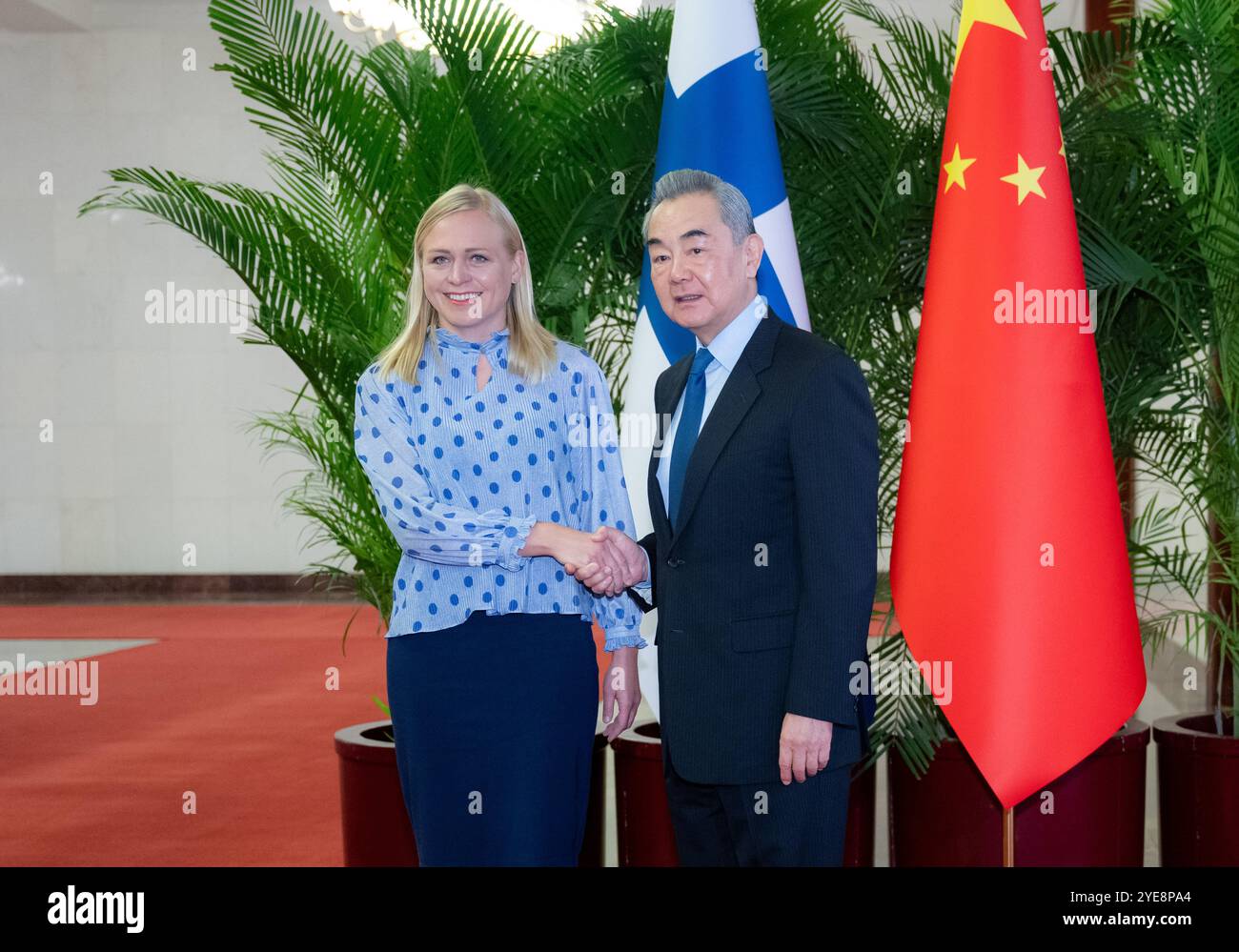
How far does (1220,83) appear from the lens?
136 inches

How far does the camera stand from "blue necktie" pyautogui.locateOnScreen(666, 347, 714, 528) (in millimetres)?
2195

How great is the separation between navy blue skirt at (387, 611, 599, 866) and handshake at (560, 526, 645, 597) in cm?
12

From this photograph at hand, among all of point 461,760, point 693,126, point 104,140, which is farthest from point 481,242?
point 104,140

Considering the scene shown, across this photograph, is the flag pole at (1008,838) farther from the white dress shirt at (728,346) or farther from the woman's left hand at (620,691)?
the white dress shirt at (728,346)

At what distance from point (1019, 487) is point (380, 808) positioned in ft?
6.02

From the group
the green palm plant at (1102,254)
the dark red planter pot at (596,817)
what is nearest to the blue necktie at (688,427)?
the dark red planter pot at (596,817)

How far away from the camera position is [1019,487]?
2.86m

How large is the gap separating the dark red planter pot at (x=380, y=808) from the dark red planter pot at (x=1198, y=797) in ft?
4.97

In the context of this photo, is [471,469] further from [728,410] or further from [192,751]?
[192,751]

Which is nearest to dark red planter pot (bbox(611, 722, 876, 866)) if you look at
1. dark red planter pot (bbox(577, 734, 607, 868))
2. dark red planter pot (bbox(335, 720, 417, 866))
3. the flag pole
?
dark red planter pot (bbox(577, 734, 607, 868))

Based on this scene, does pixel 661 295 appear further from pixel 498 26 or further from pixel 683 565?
pixel 498 26

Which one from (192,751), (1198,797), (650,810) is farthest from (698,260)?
(192,751)

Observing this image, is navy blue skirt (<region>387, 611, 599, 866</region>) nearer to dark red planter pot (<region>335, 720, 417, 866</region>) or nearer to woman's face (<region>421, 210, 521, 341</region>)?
woman's face (<region>421, 210, 521, 341</region>)

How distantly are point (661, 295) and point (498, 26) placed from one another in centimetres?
179
